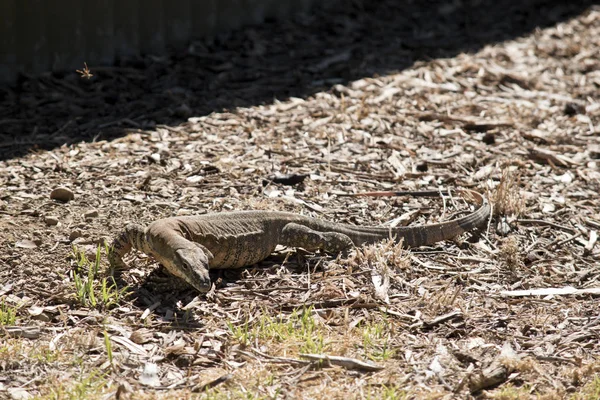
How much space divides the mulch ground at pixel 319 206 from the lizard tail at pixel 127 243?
18 cm

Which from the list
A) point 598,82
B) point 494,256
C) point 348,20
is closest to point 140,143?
point 494,256

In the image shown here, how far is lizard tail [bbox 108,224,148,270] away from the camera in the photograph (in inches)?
243

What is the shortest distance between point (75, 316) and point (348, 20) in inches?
352

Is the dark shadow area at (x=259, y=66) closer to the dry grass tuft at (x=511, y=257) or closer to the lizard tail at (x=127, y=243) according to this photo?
the lizard tail at (x=127, y=243)

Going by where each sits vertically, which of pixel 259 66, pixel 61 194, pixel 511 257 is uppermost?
pixel 259 66

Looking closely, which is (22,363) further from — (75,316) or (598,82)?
(598,82)

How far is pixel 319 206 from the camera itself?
756 cm

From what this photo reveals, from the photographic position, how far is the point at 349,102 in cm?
1026

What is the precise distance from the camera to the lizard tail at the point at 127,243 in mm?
6164

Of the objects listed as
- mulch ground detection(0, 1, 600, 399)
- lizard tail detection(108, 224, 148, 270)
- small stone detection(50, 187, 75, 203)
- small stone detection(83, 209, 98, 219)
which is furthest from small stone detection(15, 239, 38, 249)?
small stone detection(50, 187, 75, 203)

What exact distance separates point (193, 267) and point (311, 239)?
131 centimetres

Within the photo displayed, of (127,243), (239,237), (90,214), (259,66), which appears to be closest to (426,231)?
(239,237)

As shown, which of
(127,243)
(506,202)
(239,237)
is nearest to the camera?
(127,243)

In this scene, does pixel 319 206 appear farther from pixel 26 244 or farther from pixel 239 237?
pixel 26 244
